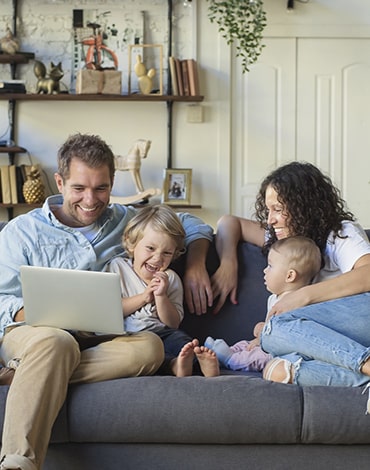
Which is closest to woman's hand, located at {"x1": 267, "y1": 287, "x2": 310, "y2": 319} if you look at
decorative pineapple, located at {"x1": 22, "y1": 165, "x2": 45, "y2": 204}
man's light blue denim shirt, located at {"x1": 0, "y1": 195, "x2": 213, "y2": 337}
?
man's light blue denim shirt, located at {"x1": 0, "y1": 195, "x2": 213, "y2": 337}

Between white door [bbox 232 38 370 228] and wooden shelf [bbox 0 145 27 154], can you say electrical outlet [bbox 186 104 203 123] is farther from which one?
wooden shelf [bbox 0 145 27 154]

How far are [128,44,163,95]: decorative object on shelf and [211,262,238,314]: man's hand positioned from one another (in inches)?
124

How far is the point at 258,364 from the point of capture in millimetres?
2441

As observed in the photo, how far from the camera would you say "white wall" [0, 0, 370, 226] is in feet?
19.0

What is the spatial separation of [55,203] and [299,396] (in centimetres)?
113

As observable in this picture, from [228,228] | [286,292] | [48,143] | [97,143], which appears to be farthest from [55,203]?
[48,143]

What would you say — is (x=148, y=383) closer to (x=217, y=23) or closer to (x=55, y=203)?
(x=55, y=203)

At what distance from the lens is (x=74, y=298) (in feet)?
7.22

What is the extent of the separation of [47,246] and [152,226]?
34 centimetres

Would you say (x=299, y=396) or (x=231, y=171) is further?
(x=231, y=171)

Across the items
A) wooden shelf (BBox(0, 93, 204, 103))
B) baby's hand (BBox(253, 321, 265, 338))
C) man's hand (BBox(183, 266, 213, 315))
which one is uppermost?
wooden shelf (BBox(0, 93, 204, 103))

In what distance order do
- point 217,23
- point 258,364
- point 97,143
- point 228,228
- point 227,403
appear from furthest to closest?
point 217,23
point 228,228
point 97,143
point 258,364
point 227,403

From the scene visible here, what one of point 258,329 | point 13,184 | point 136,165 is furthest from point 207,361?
point 13,184

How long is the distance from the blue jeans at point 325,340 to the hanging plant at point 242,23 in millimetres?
3307
